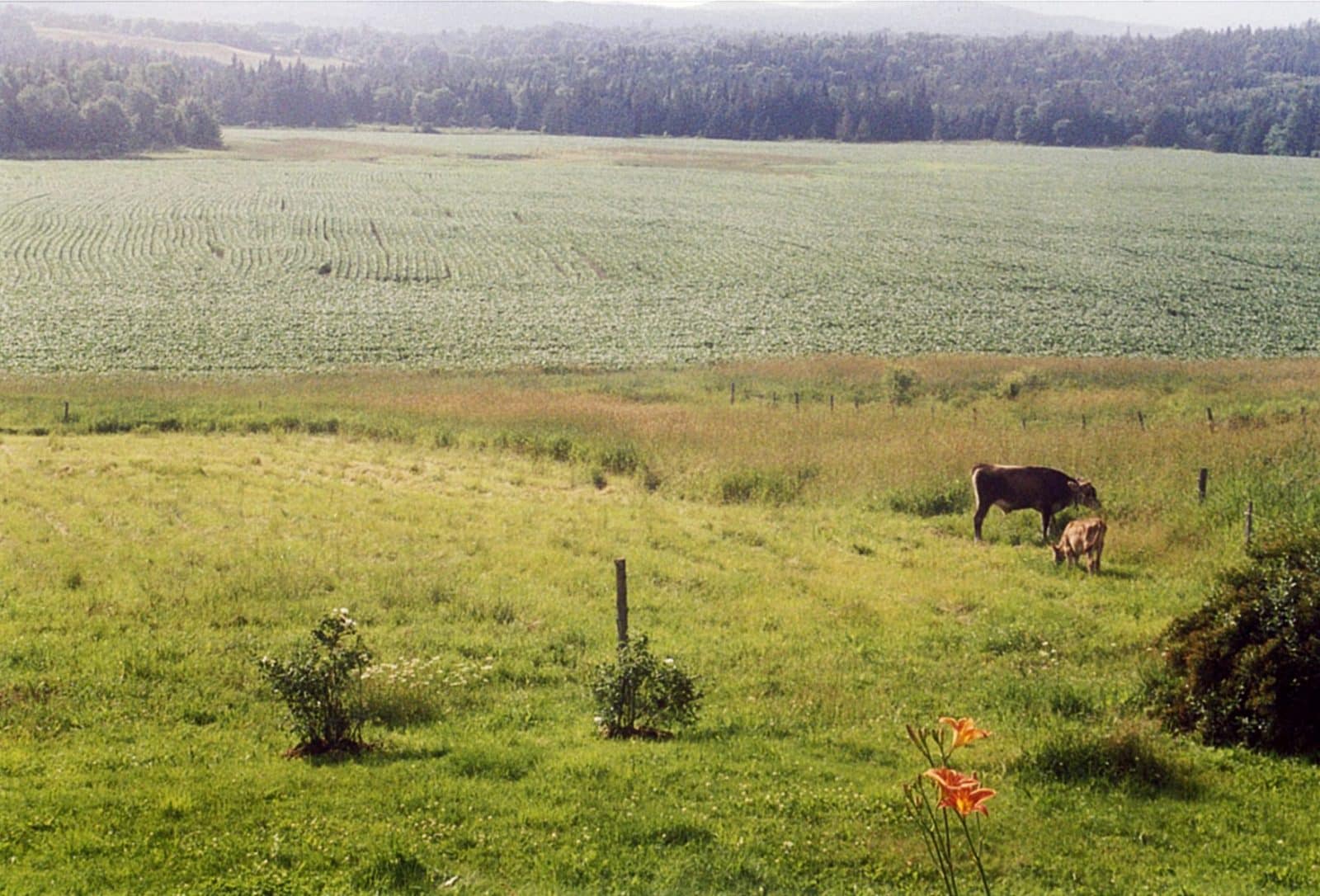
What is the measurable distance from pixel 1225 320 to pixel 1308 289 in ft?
35.1

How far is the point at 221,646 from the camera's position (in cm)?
1398

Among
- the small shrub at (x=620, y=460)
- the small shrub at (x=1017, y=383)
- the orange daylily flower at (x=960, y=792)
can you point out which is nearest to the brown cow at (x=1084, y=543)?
the small shrub at (x=620, y=460)

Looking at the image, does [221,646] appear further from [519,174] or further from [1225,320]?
[519,174]

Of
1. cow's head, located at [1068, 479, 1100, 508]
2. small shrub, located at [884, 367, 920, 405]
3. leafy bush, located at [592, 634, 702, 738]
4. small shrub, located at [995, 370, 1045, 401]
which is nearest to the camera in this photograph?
leafy bush, located at [592, 634, 702, 738]

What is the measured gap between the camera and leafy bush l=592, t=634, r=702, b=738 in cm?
1119

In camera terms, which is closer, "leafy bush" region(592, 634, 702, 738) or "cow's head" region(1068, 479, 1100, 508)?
"leafy bush" region(592, 634, 702, 738)

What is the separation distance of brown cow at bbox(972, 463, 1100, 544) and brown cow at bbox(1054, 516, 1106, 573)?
185 centimetres

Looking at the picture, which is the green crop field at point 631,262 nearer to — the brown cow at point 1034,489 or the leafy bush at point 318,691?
the brown cow at point 1034,489

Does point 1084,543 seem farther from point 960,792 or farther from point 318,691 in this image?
point 960,792

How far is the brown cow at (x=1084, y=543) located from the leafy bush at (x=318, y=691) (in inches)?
447

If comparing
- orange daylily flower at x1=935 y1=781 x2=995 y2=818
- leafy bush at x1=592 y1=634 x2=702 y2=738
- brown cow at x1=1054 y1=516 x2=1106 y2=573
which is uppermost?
orange daylily flower at x1=935 y1=781 x2=995 y2=818

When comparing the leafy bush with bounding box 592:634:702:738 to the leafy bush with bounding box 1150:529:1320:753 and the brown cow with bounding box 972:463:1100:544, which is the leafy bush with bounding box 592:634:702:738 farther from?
the brown cow with bounding box 972:463:1100:544

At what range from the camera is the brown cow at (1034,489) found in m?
20.3

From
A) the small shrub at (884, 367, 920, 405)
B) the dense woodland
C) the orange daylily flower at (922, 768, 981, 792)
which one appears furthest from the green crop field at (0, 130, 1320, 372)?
the orange daylily flower at (922, 768, 981, 792)
